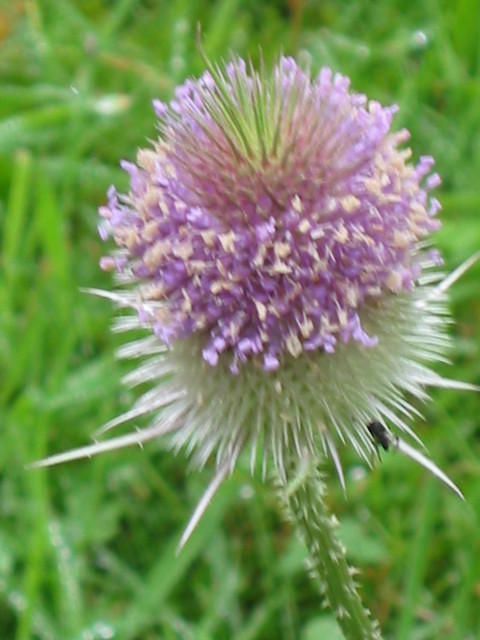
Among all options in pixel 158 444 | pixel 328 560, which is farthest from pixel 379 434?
pixel 158 444

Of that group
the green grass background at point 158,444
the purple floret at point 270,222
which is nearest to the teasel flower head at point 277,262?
the purple floret at point 270,222

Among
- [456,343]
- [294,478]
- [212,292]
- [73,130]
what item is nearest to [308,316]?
[212,292]

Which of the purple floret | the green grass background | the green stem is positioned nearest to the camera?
the purple floret

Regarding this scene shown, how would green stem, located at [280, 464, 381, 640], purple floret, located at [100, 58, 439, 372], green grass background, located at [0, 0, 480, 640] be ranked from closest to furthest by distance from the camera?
purple floret, located at [100, 58, 439, 372] → green stem, located at [280, 464, 381, 640] → green grass background, located at [0, 0, 480, 640]

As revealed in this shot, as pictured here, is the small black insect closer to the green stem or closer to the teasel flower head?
the teasel flower head

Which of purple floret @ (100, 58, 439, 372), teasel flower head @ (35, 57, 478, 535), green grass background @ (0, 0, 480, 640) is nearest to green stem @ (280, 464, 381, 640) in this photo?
teasel flower head @ (35, 57, 478, 535)

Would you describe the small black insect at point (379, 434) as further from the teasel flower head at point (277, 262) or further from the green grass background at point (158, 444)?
the green grass background at point (158, 444)

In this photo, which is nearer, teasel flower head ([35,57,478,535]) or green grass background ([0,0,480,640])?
teasel flower head ([35,57,478,535])

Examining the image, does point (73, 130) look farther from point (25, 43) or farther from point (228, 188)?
point (228, 188)
